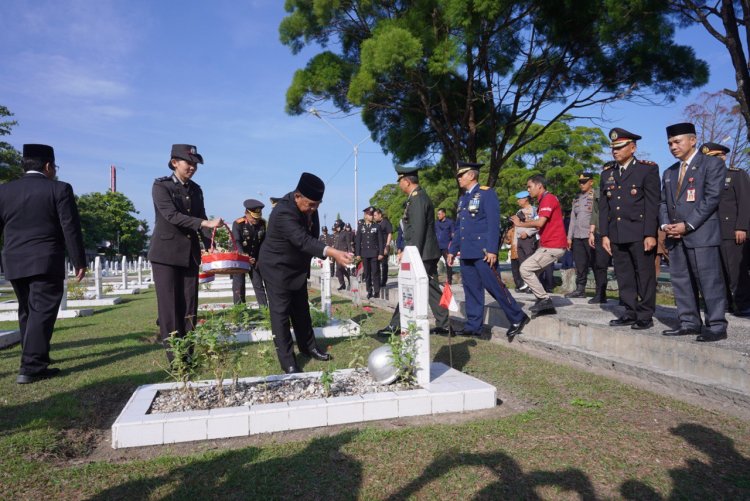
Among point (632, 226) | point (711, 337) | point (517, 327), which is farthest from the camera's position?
point (517, 327)

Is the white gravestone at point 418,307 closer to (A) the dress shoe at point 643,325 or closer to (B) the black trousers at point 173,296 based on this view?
(B) the black trousers at point 173,296

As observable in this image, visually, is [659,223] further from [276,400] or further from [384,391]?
[276,400]

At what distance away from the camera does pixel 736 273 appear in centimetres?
628

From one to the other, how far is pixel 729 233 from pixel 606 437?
4.57 m

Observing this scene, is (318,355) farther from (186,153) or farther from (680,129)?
(680,129)

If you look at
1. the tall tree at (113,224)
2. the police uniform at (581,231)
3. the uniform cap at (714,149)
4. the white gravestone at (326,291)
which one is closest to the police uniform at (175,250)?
the white gravestone at (326,291)

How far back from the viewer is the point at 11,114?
1172 inches

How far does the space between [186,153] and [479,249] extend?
362cm

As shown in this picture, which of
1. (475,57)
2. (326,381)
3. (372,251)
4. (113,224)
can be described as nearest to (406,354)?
(326,381)

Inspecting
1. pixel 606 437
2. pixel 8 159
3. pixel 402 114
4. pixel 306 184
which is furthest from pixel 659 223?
pixel 8 159

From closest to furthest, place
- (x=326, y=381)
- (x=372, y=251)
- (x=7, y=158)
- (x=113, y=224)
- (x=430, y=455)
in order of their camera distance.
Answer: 1. (x=430, y=455)
2. (x=326, y=381)
3. (x=372, y=251)
4. (x=7, y=158)
5. (x=113, y=224)

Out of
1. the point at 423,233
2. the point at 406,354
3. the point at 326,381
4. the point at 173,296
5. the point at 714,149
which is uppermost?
the point at 714,149

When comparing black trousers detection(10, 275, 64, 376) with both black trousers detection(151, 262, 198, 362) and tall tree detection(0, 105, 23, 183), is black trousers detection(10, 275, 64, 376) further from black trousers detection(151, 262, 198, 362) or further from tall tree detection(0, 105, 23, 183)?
tall tree detection(0, 105, 23, 183)

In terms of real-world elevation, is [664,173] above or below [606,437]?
above
